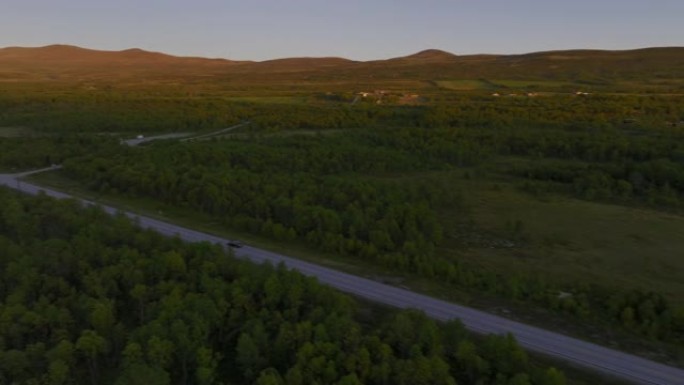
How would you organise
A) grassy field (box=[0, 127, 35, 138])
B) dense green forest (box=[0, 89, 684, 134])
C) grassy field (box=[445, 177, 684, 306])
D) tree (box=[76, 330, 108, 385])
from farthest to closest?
1. dense green forest (box=[0, 89, 684, 134])
2. grassy field (box=[0, 127, 35, 138])
3. grassy field (box=[445, 177, 684, 306])
4. tree (box=[76, 330, 108, 385])

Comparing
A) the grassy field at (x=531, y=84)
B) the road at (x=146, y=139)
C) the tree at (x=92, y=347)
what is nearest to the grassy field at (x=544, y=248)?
the tree at (x=92, y=347)

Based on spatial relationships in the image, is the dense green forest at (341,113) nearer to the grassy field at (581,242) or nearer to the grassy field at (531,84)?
the grassy field at (531,84)

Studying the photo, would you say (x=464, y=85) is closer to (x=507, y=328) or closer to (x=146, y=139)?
(x=146, y=139)

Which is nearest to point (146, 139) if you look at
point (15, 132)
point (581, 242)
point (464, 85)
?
point (15, 132)

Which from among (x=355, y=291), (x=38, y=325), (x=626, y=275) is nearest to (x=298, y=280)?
(x=355, y=291)

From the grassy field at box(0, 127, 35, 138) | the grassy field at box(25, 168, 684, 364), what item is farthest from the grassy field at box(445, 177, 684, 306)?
the grassy field at box(0, 127, 35, 138)

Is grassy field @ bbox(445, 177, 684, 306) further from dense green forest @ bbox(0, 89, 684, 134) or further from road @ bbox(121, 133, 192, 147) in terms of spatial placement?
road @ bbox(121, 133, 192, 147)
